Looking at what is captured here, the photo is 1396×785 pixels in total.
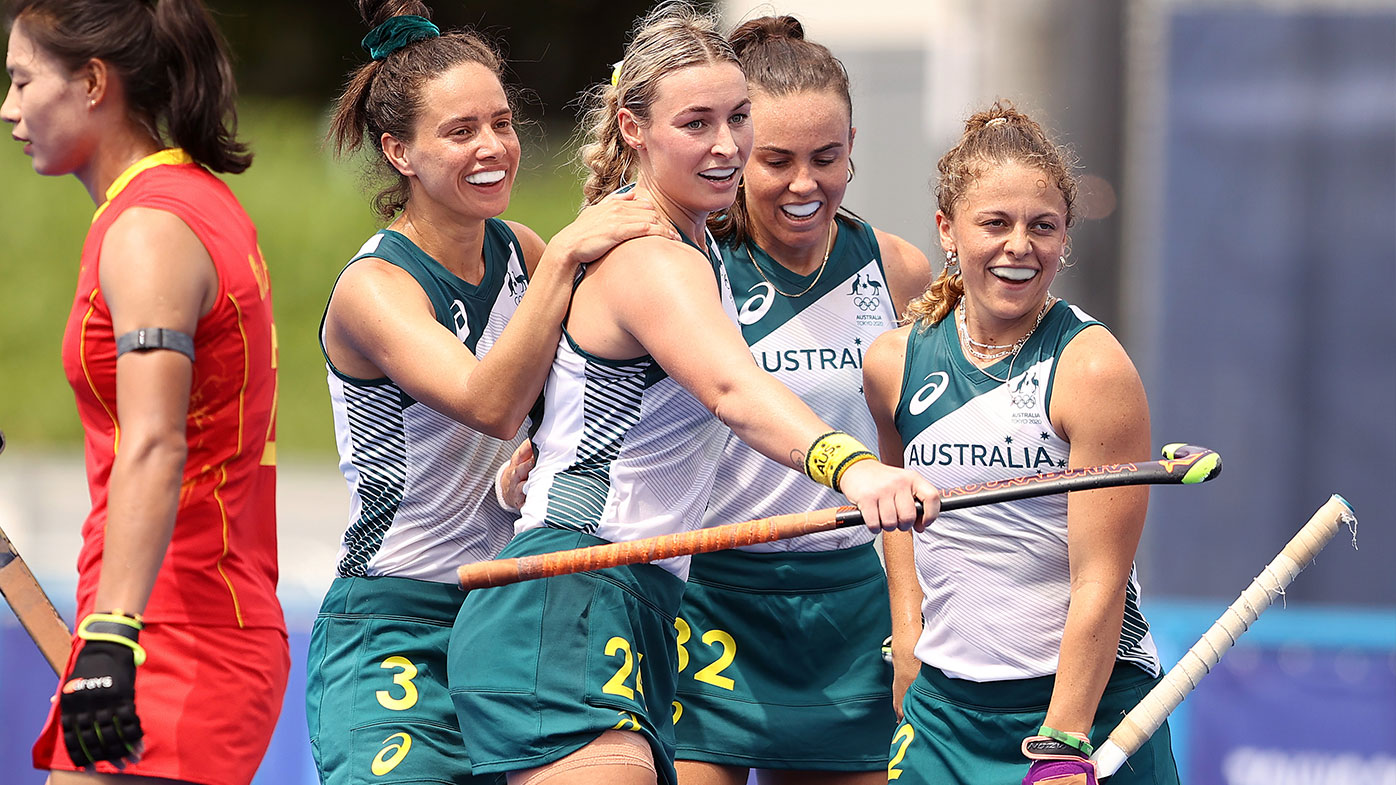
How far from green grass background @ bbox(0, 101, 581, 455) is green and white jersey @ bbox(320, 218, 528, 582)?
27.4 feet

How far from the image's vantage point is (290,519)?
8703 millimetres

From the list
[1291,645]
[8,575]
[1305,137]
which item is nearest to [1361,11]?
[1305,137]

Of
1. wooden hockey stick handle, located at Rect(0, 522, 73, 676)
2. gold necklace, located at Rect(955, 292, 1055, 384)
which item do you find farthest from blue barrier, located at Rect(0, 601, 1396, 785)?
wooden hockey stick handle, located at Rect(0, 522, 73, 676)

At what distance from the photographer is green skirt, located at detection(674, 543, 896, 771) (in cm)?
344

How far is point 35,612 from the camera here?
3121 millimetres

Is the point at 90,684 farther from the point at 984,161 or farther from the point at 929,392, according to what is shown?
the point at 984,161

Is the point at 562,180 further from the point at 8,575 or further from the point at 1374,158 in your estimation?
Answer: the point at 8,575

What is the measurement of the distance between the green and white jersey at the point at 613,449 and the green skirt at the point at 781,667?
716mm

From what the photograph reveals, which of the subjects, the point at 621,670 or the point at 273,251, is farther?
the point at 273,251

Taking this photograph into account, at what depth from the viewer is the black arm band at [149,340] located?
8.94 feet

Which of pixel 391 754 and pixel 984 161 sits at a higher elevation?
pixel 984 161

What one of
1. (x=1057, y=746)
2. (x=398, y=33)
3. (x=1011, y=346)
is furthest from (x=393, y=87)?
(x=1057, y=746)

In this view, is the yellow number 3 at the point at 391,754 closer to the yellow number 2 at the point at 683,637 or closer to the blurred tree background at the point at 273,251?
the yellow number 2 at the point at 683,637

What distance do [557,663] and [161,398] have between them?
82 centimetres
